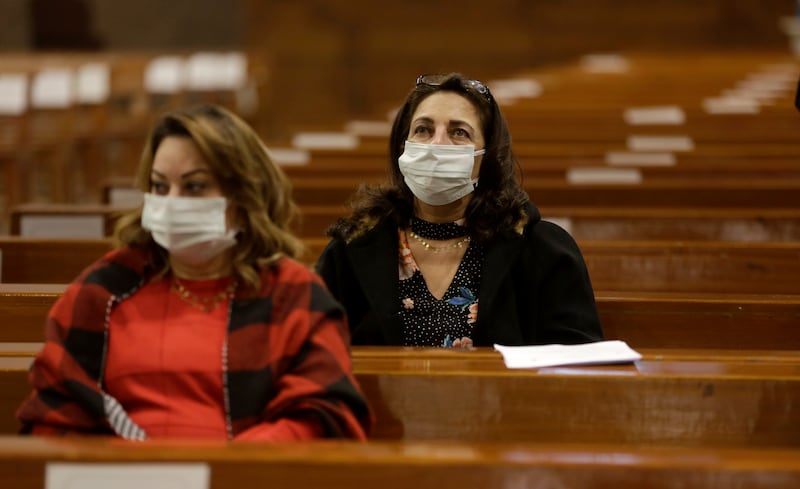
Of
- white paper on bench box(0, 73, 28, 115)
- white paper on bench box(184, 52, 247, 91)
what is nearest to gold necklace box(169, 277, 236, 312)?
white paper on bench box(0, 73, 28, 115)

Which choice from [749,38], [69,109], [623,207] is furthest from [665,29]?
[623,207]

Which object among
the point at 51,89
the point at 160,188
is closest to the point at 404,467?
the point at 160,188

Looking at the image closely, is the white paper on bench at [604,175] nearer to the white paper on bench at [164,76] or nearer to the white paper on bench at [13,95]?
the white paper on bench at [13,95]

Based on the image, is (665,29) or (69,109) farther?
(665,29)

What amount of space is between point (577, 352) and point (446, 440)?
288mm

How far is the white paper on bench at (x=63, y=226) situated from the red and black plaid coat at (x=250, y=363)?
6.07 ft

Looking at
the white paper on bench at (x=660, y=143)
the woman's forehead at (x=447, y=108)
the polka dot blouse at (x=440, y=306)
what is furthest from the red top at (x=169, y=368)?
the white paper on bench at (x=660, y=143)

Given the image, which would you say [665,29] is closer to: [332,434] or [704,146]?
[704,146]

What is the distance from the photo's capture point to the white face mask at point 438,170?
7.99ft

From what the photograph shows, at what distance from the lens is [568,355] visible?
2.00 meters

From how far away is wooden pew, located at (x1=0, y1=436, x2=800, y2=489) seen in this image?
1.40 meters

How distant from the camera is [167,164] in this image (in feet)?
6.16

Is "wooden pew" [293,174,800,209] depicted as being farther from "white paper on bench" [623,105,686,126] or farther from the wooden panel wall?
the wooden panel wall

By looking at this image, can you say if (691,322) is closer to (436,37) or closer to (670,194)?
(670,194)
